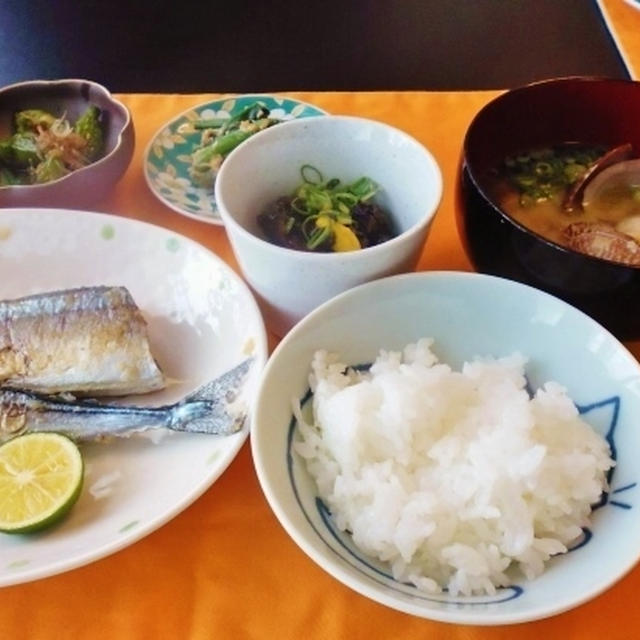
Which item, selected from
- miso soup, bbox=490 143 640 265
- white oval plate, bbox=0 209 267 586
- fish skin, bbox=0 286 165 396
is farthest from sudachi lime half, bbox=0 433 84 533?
miso soup, bbox=490 143 640 265

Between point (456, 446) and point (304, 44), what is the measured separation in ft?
4.02

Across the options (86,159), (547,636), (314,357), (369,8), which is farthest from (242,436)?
(369,8)

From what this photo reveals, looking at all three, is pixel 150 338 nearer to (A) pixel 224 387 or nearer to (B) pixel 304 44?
(A) pixel 224 387

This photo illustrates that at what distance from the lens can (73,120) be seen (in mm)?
1552

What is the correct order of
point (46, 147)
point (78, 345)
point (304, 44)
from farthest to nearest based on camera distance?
point (304, 44), point (46, 147), point (78, 345)

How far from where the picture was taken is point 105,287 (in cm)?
127

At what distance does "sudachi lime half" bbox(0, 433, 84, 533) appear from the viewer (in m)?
0.98

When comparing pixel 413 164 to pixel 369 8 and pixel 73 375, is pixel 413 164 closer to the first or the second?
pixel 73 375

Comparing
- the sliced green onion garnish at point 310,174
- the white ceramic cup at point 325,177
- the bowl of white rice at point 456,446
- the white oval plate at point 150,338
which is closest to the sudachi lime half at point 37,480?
the white oval plate at point 150,338

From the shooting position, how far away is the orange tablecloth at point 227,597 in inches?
36.4

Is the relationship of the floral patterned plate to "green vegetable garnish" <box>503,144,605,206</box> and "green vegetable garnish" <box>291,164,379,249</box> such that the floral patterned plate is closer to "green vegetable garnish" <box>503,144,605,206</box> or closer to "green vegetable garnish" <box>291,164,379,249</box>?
"green vegetable garnish" <box>291,164,379,249</box>

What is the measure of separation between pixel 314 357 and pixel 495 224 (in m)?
0.30

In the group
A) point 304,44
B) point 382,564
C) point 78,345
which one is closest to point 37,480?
point 78,345

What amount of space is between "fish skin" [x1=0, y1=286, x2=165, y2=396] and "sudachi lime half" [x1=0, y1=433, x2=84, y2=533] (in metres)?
0.13
